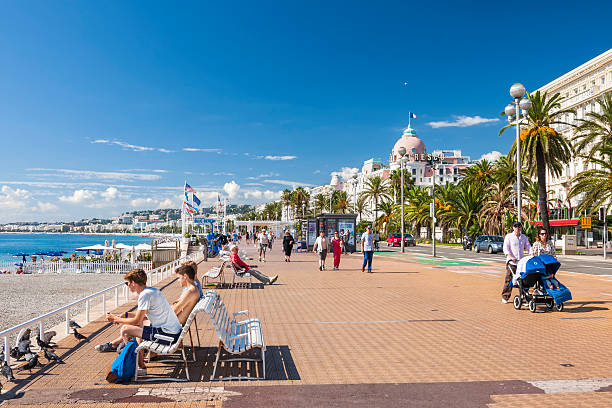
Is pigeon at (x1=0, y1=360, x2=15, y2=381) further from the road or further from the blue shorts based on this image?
the road

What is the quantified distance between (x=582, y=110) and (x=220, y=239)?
Result: 48320mm

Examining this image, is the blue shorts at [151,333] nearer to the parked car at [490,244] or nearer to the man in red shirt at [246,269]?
the man in red shirt at [246,269]

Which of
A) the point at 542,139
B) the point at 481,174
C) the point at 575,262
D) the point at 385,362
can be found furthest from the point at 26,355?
the point at 481,174

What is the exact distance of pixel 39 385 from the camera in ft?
17.6

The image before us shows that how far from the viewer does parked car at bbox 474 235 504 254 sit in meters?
40.2

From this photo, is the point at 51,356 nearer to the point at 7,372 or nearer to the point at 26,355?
the point at 26,355

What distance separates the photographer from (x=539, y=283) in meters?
10.4

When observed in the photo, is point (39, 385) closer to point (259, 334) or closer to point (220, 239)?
point (259, 334)

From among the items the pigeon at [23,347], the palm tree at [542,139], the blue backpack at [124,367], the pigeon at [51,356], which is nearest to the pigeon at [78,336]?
the pigeon at [51,356]

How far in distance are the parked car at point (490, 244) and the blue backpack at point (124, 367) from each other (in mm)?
38575

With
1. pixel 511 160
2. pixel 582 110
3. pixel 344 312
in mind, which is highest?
pixel 582 110

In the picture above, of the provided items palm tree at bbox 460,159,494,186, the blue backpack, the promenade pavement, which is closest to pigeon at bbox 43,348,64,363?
the promenade pavement

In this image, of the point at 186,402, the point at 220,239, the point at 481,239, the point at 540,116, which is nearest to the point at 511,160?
the point at 540,116

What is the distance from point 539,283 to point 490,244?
105 ft
